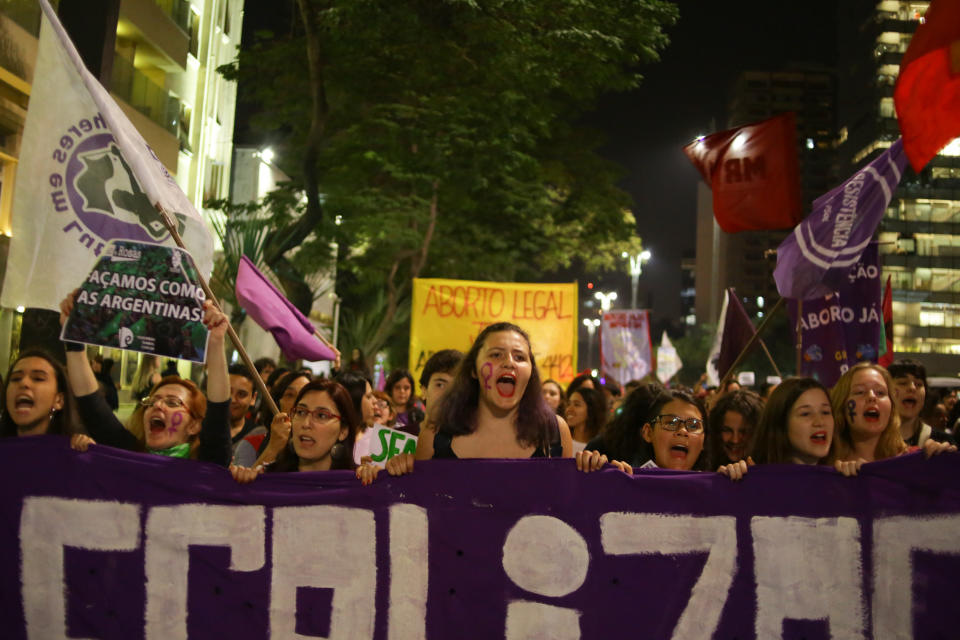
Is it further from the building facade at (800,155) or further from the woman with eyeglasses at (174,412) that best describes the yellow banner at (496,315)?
the building facade at (800,155)

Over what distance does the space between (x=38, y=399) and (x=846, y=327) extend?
6557mm

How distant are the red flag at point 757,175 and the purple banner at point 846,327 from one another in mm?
1324

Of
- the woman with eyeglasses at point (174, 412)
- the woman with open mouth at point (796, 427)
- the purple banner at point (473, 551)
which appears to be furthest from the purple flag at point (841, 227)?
the woman with eyeglasses at point (174, 412)

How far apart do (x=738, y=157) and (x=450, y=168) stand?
333 inches

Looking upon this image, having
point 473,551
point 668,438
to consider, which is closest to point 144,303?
point 473,551

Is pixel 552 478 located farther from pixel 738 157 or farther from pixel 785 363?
pixel 785 363

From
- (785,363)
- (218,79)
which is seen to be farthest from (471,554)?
(785,363)

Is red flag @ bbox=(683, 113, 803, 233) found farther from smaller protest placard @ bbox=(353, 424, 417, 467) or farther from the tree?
the tree

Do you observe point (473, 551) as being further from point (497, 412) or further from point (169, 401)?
point (169, 401)

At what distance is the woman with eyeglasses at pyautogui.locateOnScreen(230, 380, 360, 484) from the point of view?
4078 mm

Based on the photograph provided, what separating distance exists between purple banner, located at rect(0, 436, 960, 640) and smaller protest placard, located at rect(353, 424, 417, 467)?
135cm

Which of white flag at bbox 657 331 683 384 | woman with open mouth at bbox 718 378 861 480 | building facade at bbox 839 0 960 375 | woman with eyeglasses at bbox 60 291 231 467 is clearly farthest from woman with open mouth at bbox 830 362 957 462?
building facade at bbox 839 0 960 375

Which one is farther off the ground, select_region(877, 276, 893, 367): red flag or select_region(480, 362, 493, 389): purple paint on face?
select_region(877, 276, 893, 367): red flag

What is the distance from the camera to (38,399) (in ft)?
13.1
